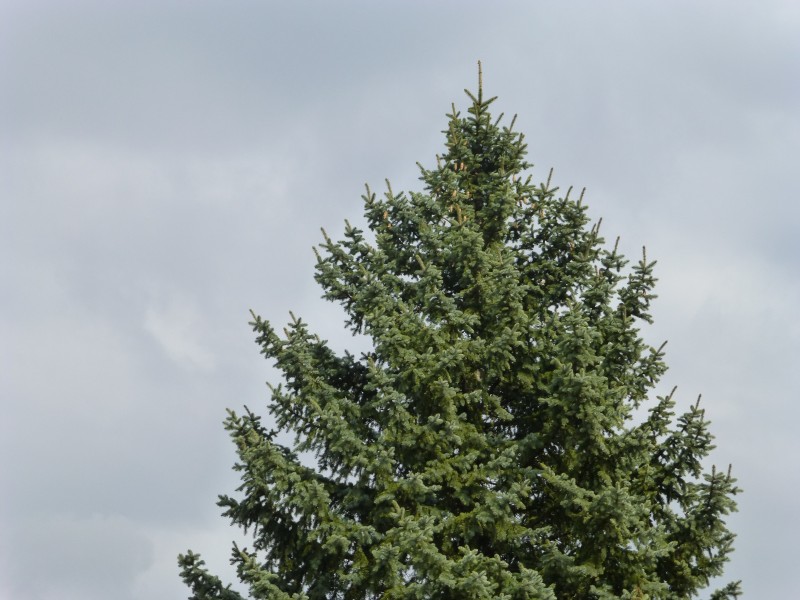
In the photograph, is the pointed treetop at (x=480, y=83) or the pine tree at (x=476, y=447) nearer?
the pine tree at (x=476, y=447)

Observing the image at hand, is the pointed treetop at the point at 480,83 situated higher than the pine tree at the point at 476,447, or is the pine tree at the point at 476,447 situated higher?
the pointed treetop at the point at 480,83

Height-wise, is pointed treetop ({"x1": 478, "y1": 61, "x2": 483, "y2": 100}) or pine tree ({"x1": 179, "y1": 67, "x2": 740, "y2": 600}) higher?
pointed treetop ({"x1": 478, "y1": 61, "x2": 483, "y2": 100})

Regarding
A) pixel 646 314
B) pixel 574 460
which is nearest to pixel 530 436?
pixel 574 460

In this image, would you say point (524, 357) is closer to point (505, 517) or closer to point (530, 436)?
point (530, 436)

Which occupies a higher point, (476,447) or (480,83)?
(480,83)

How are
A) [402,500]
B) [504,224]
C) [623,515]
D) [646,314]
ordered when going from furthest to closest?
[504,224]
[646,314]
[402,500]
[623,515]

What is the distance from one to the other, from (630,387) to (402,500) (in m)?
4.63

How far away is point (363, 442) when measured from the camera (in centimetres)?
1727

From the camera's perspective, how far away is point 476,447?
701 inches

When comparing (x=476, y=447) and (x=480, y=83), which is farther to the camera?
(x=480, y=83)

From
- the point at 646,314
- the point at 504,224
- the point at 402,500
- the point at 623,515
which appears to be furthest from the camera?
the point at 504,224

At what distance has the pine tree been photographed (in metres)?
16.2

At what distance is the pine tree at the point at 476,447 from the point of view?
53.3 ft

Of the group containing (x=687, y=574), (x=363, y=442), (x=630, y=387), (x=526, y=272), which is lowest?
(x=687, y=574)
